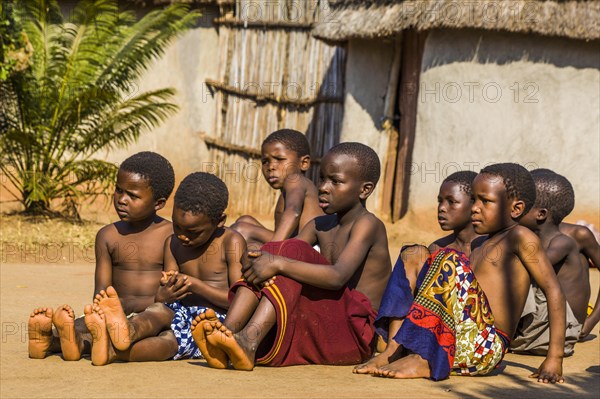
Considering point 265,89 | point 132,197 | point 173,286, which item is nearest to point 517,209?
point 173,286

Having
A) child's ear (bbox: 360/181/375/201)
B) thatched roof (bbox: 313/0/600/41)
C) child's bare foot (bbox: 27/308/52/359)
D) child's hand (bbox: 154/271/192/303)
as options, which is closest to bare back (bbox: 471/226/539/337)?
child's ear (bbox: 360/181/375/201)

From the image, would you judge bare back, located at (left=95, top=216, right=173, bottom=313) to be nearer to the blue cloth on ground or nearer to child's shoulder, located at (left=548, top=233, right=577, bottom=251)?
the blue cloth on ground

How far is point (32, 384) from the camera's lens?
411 cm

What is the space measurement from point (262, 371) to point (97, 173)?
6.75m

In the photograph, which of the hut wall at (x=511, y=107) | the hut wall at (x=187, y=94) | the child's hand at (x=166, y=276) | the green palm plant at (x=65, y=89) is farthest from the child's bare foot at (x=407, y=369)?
the hut wall at (x=187, y=94)

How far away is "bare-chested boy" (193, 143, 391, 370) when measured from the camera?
4.56 metres

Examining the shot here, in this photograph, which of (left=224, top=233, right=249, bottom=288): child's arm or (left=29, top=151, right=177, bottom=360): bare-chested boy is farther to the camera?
(left=29, top=151, right=177, bottom=360): bare-chested boy

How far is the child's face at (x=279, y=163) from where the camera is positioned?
6.43 m

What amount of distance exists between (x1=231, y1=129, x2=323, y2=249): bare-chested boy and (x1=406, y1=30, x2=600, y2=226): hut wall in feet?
15.8

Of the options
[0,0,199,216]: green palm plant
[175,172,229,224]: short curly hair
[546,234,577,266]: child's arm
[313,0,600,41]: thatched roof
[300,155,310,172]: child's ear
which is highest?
[313,0,600,41]: thatched roof

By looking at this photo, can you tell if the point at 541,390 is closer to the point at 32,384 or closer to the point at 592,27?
the point at 32,384

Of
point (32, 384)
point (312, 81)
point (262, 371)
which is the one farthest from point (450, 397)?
point (312, 81)

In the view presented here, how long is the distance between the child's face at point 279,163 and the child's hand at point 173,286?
1.72 m

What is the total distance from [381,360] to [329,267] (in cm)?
50
